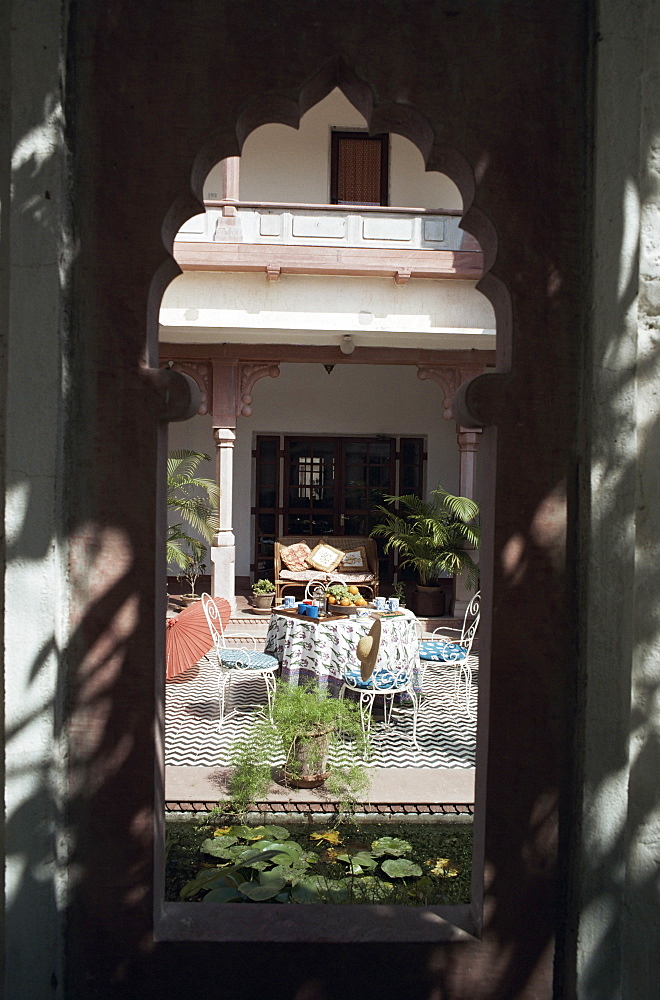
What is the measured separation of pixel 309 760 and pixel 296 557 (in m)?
6.22

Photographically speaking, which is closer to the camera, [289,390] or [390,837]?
[390,837]

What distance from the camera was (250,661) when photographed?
5797 millimetres

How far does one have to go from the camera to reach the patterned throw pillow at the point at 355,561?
10586mm

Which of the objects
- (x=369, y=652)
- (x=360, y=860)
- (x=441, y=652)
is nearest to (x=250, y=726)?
(x=369, y=652)

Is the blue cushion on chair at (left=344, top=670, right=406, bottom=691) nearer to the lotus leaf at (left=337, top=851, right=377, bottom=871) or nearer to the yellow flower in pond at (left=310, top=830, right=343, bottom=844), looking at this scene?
the yellow flower in pond at (left=310, top=830, right=343, bottom=844)

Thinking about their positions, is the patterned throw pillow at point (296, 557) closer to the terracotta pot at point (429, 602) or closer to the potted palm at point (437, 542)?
the potted palm at point (437, 542)

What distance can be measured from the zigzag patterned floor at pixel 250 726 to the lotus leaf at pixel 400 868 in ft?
5.87

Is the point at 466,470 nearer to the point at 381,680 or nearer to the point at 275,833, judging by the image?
the point at 381,680

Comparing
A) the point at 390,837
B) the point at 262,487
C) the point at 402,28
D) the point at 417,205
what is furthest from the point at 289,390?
the point at 402,28

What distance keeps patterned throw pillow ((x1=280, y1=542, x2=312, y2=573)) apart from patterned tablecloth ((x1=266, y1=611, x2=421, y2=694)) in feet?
14.4

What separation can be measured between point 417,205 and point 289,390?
10.3 feet

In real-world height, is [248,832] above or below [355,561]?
below

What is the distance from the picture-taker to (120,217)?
173 centimetres

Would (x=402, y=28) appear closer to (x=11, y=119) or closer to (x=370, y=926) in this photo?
(x=11, y=119)
